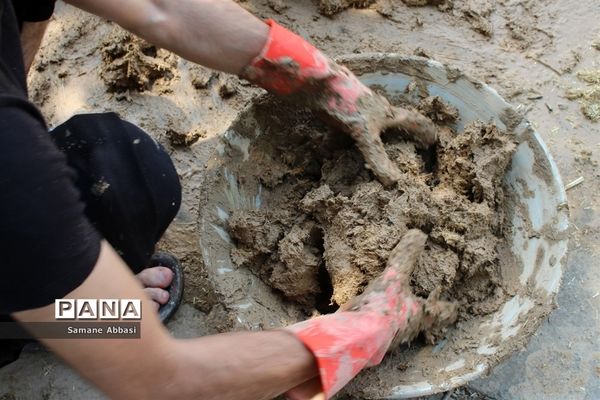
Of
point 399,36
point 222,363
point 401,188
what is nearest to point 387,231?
point 401,188

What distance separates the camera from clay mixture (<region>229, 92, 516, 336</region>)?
5.15 feet

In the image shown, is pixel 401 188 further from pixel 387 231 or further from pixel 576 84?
pixel 576 84

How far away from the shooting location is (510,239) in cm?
167

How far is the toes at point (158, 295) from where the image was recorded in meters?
1.97

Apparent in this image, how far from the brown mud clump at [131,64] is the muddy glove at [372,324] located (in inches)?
54.2

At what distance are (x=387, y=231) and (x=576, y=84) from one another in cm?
134

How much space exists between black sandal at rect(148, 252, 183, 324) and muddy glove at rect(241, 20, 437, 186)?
79 cm

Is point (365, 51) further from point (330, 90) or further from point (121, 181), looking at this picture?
point (121, 181)

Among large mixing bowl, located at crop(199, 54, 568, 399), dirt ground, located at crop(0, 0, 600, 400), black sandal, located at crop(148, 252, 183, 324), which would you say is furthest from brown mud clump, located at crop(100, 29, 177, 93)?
large mixing bowl, located at crop(199, 54, 568, 399)

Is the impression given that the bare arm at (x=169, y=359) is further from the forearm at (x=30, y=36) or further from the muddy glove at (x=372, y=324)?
the forearm at (x=30, y=36)

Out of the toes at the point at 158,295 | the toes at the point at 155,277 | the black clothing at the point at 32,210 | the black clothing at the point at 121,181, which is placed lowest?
the toes at the point at 158,295

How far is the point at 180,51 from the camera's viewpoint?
61.5 inches

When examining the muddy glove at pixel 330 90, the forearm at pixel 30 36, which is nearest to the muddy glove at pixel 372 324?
the muddy glove at pixel 330 90

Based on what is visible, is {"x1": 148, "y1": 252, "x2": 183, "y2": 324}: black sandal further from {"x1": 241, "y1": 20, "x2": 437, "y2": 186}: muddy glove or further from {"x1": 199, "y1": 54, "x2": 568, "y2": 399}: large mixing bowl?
{"x1": 241, "y1": 20, "x2": 437, "y2": 186}: muddy glove
